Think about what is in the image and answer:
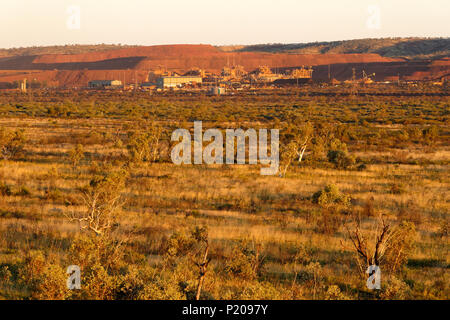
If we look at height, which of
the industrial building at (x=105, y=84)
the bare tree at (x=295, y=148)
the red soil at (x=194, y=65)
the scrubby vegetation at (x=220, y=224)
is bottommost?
the scrubby vegetation at (x=220, y=224)

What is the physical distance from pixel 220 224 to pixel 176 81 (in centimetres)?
11508

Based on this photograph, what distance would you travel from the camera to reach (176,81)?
124 meters

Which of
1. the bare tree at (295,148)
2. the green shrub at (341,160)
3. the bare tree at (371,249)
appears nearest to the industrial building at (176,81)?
the bare tree at (295,148)

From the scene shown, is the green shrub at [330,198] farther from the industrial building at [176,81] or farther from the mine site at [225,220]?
the industrial building at [176,81]

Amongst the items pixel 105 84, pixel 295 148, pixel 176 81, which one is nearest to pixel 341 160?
pixel 295 148

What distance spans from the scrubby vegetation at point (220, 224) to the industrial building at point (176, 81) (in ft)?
312

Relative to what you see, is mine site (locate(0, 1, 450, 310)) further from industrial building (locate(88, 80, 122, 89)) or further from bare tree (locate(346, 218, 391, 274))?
industrial building (locate(88, 80, 122, 89))

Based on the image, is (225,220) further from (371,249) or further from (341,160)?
(341,160)

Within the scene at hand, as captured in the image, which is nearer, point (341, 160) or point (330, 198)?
point (330, 198)

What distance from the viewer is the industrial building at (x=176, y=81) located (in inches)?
4719

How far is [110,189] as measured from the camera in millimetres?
11953

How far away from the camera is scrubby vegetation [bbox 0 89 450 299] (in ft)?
26.2
